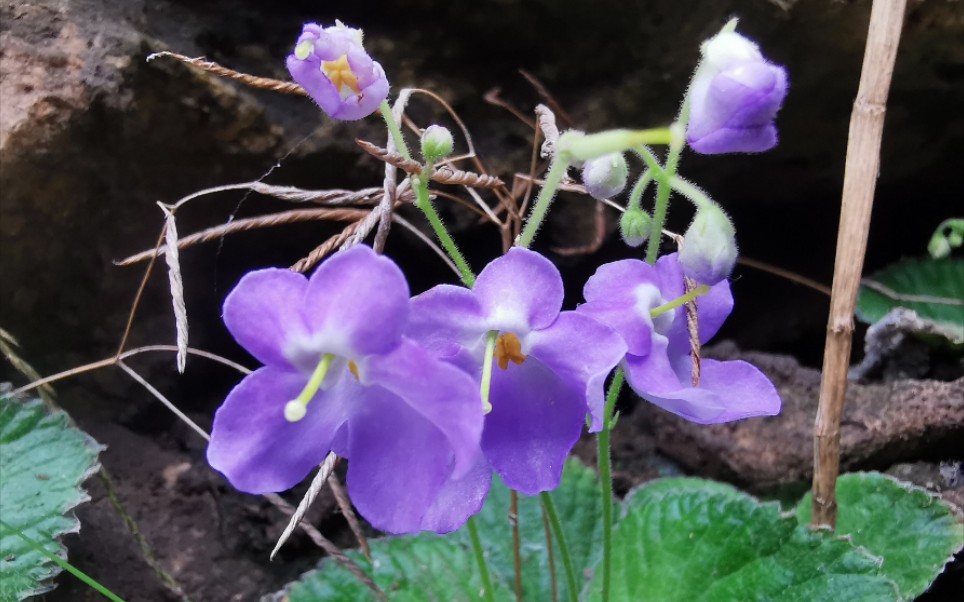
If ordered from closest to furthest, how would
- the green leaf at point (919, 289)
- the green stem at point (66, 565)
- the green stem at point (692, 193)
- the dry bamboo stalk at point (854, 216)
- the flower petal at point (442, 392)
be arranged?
the flower petal at point (442, 392) → the green stem at point (692, 193) → the green stem at point (66, 565) → the dry bamboo stalk at point (854, 216) → the green leaf at point (919, 289)

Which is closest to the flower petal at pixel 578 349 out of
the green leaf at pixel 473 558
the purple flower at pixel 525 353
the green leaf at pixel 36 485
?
the purple flower at pixel 525 353

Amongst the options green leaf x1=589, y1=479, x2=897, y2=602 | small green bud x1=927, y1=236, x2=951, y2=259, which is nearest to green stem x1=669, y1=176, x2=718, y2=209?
green leaf x1=589, y1=479, x2=897, y2=602

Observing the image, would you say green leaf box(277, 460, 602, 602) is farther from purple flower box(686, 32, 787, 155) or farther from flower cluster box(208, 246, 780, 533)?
purple flower box(686, 32, 787, 155)

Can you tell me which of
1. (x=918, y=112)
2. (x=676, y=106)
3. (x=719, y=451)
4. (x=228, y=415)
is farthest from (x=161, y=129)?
(x=918, y=112)

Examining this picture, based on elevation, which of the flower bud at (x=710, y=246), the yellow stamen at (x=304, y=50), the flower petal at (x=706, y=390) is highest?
the yellow stamen at (x=304, y=50)

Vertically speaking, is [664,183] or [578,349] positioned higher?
[664,183]

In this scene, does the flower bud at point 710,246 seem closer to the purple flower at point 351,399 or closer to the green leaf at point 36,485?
the purple flower at point 351,399

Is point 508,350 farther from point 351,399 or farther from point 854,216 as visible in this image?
point 854,216

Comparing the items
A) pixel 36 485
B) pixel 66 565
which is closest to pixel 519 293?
pixel 66 565
